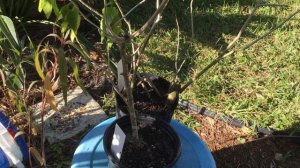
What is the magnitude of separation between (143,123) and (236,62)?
141 cm

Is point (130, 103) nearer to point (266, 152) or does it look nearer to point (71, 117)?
point (71, 117)

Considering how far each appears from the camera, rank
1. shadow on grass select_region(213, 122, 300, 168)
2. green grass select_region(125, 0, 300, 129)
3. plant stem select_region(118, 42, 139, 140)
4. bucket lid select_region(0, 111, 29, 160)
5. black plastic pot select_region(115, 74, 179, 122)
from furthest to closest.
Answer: green grass select_region(125, 0, 300, 129) → shadow on grass select_region(213, 122, 300, 168) → bucket lid select_region(0, 111, 29, 160) → black plastic pot select_region(115, 74, 179, 122) → plant stem select_region(118, 42, 139, 140)

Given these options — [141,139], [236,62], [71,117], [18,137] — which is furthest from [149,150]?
[236,62]

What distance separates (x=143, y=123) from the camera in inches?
58.9

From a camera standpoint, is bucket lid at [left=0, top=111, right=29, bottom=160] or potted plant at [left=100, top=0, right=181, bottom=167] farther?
bucket lid at [left=0, top=111, right=29, bottom=160]

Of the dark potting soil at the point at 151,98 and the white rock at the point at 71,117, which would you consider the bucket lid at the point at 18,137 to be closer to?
the white rock at the point at 71,117

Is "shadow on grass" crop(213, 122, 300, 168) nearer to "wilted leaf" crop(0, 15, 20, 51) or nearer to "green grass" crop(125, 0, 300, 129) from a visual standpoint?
"green grass" crop(125, 0, 300, 129)

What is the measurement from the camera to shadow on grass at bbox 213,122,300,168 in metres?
2.14

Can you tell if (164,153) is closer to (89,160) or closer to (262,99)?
(89,160)

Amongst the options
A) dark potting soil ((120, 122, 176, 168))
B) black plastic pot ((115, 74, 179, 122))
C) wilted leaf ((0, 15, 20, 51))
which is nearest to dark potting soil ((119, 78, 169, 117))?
black plastic pot ((115, 74, 179, 122))

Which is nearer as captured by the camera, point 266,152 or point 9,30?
point 9,30

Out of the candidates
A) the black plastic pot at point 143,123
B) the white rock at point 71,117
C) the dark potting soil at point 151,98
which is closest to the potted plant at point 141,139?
the black plastic pot at point 143,123

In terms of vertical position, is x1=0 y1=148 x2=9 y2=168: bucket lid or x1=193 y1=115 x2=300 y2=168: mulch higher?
x1=0 y1=148 x2=9 y2=168: bucket lid

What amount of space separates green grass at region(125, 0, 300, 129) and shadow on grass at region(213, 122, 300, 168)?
93 millimetres
